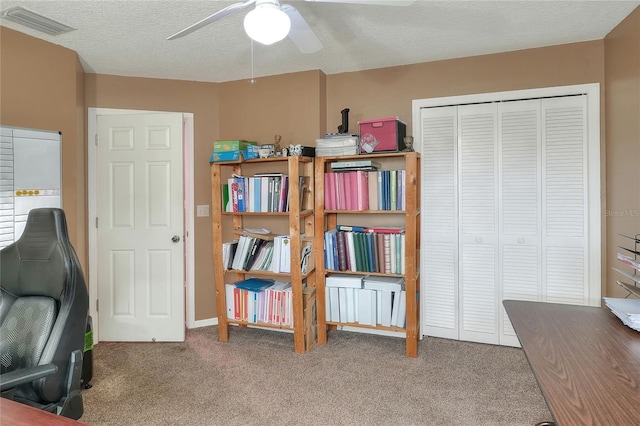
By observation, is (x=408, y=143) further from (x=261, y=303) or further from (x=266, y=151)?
(x=261, y=303)

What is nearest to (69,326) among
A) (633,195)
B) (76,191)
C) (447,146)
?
(76,191)

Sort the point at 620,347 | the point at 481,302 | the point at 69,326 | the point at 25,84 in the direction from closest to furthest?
the point at 620,347, the point at 69,326, the point at 25,84, the point at 481,302

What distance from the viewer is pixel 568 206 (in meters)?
2.92

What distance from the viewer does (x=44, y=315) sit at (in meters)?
1.62

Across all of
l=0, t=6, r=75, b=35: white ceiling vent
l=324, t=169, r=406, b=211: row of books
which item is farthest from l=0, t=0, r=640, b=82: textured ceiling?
l=324, t=169, r=406, b=211: row of books

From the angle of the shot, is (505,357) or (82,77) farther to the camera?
(82,77)

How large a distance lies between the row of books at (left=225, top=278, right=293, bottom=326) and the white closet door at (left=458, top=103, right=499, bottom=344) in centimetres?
149

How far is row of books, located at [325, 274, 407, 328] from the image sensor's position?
3.07m

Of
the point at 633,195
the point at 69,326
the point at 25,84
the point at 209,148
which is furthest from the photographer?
the point at 209,148

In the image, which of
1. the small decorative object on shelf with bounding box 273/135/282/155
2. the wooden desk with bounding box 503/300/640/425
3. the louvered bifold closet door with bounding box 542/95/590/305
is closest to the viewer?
the wooden desk with bounding box 503/300/640/425

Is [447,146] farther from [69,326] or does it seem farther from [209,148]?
[69,326]

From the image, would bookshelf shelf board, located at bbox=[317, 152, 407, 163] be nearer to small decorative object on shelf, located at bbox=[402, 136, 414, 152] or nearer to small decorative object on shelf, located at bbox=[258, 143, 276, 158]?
small decorative object on shelf, located at bbox=[402, 136, 414, 152]

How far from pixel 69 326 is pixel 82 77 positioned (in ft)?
8.25

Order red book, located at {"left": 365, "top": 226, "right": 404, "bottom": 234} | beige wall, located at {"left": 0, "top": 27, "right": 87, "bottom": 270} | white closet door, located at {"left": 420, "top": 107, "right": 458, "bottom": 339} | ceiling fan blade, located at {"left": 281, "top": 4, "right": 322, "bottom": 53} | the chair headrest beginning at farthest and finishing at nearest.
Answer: white closet door, located at {"left": 420, "top": 107, "right": 458, "bottom": 339} < red book, located at {"left": 365, "top": 226, "right": 404, "bottom": 234} < beige wall, located at {"left": 0, "top": 27, "right": 87, "bottom": 270} < ceiling fan blade, located at {"left": 281, "top": 4, "right": 322, "bottom": 53} < the chair headrest
